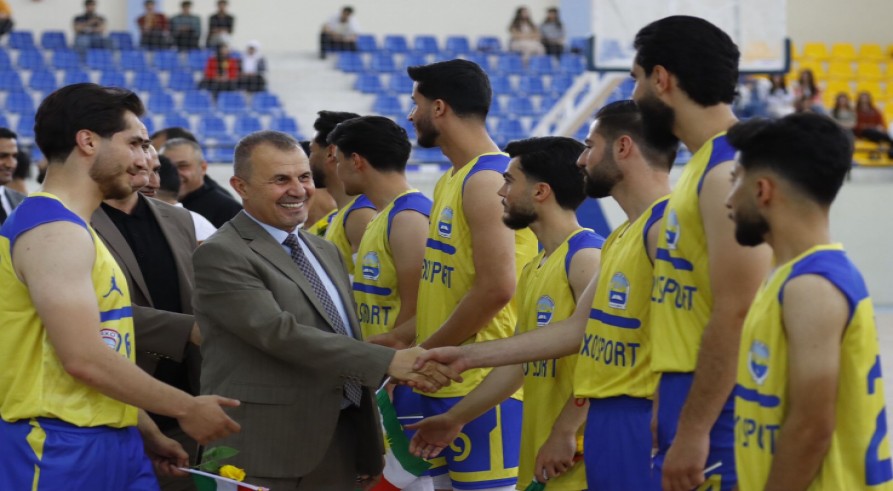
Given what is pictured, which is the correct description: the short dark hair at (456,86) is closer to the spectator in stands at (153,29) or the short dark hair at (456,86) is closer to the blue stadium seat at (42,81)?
Answer: the blue stadium seat at (42,81)

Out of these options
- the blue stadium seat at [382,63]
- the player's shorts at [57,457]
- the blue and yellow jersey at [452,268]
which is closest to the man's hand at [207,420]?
the player's shorts at [57,457]

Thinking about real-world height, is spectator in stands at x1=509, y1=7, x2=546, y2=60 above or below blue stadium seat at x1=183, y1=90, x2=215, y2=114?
above

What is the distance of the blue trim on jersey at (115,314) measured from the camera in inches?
148

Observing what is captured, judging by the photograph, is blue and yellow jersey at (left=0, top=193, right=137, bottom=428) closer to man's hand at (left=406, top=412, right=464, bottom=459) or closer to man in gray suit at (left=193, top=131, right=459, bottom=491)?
man in gray suit at (left=193, top=131, right=459, bottom=491)

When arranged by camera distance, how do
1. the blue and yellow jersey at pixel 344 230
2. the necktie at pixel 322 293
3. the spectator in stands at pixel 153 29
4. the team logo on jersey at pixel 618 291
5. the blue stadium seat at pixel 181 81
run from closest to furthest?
the team logo on jersey at pixel 618 291, the necktie at pixel 322 293, the blue and yellow jersey at pixel 344 230, the blue stadium seat at pixel 181 81, the spectator in stands at pixel 153 29

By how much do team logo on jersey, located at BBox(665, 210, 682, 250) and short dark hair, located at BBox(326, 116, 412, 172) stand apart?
2606mm

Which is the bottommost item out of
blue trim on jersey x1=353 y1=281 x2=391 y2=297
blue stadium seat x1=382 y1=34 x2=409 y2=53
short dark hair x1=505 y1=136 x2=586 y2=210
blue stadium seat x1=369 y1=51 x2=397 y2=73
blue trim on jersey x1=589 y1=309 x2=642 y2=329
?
blue stadium seat x1=369 y1=51 x2=397 y2=73

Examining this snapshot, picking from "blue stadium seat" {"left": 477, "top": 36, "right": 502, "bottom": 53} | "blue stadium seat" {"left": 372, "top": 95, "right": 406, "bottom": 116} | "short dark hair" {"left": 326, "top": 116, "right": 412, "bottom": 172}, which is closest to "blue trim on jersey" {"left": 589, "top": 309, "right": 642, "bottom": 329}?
"short dark hair" {"left": 326, "top": 116, "right": 412, "bottom": 172}

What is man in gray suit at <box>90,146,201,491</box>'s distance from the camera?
4727 millimetres

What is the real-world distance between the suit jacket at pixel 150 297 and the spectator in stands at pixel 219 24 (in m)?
16.0

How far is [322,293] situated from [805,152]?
2135mm

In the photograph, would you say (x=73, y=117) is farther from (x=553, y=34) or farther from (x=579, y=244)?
(x=553, y=34)

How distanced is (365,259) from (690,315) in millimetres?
2529

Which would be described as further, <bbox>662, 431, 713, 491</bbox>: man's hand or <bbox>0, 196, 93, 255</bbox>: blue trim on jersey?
<bbox>0, 196, 93, 255</bbox>: blue trim on jersey
